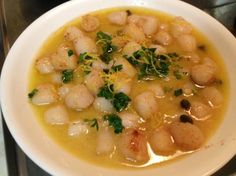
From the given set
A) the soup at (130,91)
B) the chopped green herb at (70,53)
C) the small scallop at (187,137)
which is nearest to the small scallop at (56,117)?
the soup at (130,91)

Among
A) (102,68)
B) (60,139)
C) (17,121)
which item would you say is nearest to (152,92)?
(102,68)

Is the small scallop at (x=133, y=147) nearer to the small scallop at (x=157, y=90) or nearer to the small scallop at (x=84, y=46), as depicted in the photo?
the small scallop at (x=157, y=90)

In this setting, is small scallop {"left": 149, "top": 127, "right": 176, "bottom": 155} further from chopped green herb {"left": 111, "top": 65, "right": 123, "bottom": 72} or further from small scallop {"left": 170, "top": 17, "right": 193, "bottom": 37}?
small scallop {"left": 170, "top": 17, "right": 193, "bottom": 37}

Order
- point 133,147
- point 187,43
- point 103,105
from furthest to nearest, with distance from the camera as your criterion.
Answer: point 187,43
point 103,105
point 133,147

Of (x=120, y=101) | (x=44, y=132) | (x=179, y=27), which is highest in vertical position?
(x=179, y=27)

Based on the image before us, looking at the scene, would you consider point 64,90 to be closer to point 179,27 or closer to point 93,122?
point 93,122

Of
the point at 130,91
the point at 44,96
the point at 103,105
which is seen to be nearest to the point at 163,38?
the point at 130,91
